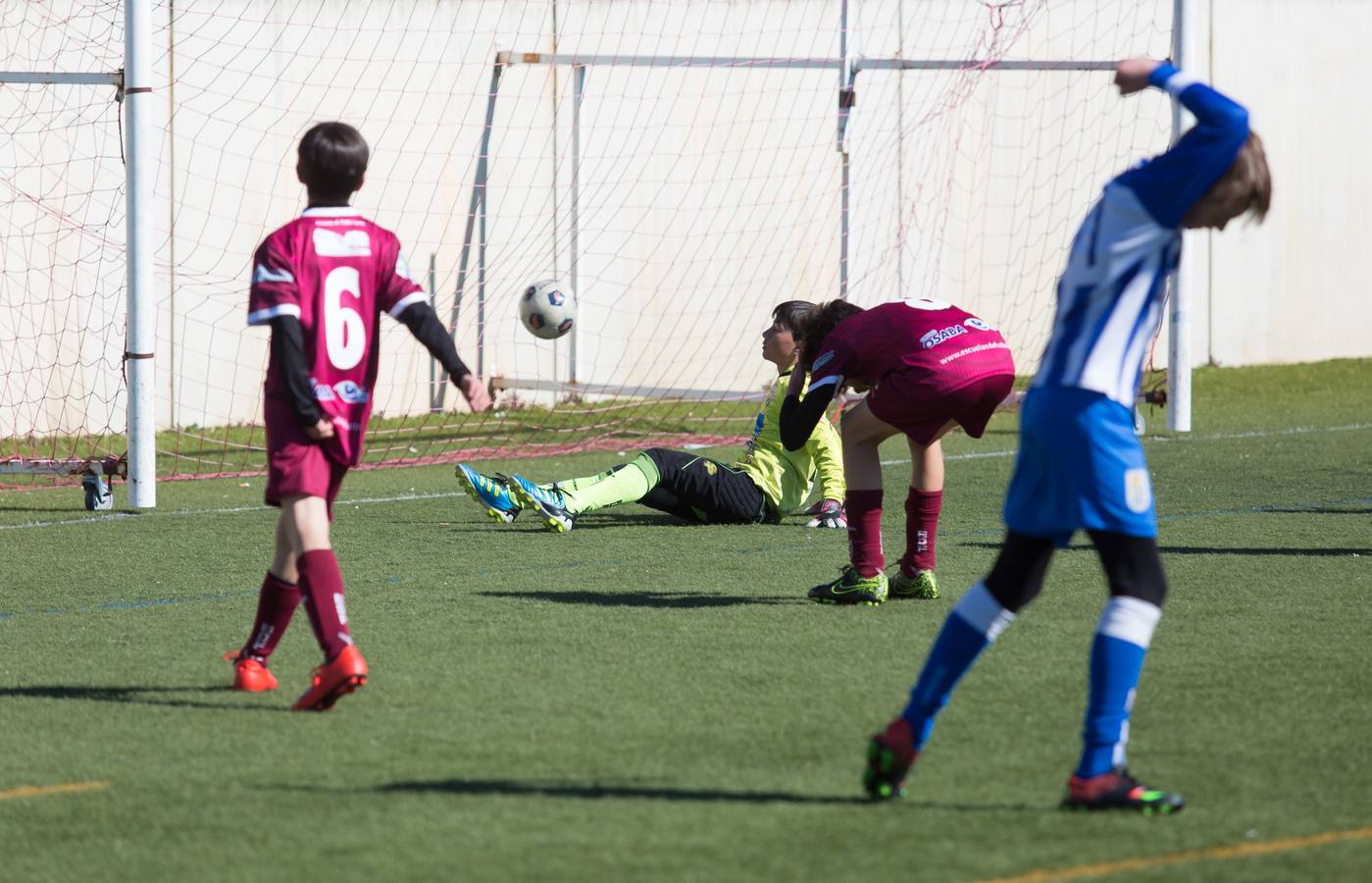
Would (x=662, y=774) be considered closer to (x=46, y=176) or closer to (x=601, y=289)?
(x=46, y=176)

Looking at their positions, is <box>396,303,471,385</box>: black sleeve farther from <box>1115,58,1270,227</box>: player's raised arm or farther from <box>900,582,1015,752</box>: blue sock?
<box>1115,58,1270,227</box>: player's raised arm

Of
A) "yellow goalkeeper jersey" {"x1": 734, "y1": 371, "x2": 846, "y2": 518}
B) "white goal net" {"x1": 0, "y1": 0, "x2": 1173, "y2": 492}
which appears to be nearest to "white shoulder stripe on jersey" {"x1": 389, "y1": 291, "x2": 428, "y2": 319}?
"yellow goalkeeper jersey" {"x1": 734, "y1": 371, "x2": 846, "y2": 518}

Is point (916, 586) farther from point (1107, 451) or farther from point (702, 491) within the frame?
point (1107, 451)

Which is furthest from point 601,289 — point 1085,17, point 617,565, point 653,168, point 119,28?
point 617,565

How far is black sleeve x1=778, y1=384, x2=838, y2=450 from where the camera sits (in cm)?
632

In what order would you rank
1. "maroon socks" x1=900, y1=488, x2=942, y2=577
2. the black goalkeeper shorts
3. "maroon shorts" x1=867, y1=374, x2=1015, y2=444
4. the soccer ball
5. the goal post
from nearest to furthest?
1. "maroon shorts" x1=867, y1=374, x2=1015, y2=444
2. "maroon socks" x1=900, y1=488, x2=942, y2=577
3. the black goalkeeper shorts
4. the goal post
5. the soccer ball

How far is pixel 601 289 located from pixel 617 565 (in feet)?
25.6

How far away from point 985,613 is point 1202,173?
1.01 meters

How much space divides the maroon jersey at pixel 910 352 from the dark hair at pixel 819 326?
12 cm

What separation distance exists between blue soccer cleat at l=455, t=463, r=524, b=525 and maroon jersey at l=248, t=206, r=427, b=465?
3477 millimetres

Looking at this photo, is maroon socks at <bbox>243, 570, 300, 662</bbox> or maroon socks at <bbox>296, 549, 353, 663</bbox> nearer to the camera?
maroon socks at <bbox>296, 549, 353, 663</bbox>

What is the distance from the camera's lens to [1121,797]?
3695 mm

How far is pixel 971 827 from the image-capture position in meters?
3.64

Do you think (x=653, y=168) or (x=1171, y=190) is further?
(x=653, y=168)
